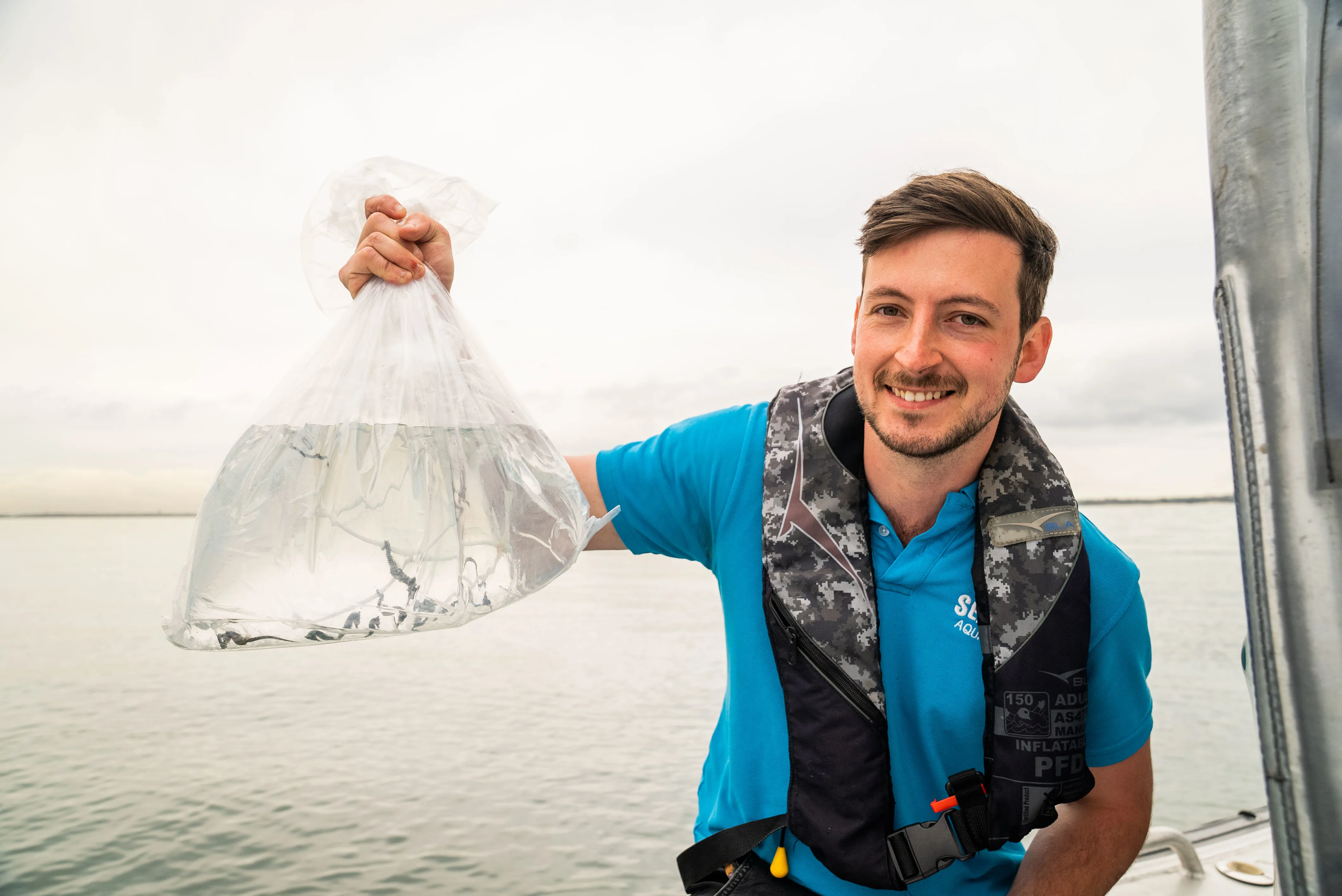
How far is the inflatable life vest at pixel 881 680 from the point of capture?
1.62 m

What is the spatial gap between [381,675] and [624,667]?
15.6 feet

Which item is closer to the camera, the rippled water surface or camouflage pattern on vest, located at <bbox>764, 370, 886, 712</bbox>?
camouflage pattern on vest, located at <bbox>764, 370, 886, 712</bbox>

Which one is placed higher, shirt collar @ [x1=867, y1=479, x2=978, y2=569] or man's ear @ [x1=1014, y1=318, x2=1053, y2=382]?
man's ear @ [x1=1014, y1=318, x2=1053, y2=382]

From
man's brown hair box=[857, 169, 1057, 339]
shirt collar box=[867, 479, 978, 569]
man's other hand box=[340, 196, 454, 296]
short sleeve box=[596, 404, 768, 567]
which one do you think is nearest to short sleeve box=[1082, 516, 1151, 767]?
shirt collar box=[867, 479, 978, 569]

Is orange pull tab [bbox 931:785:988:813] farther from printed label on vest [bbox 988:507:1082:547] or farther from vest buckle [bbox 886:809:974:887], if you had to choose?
printed label on vest [bbox 988:507:1082:547]

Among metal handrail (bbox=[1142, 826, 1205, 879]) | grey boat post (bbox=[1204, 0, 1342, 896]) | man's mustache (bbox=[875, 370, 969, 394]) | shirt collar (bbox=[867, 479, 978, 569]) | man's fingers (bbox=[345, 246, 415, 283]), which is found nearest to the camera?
grey boat post (bbox=[1204, 0, 1342, 896])

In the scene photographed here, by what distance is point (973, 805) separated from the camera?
1.63 metres

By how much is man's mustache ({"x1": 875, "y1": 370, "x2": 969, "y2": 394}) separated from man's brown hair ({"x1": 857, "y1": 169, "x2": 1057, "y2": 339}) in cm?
27

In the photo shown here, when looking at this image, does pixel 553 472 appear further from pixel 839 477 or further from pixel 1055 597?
pixel 1055 597

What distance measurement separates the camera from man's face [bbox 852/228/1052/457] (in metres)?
1.73

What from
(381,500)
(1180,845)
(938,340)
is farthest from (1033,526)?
(1180,845)

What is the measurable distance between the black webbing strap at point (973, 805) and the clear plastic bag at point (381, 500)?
0.99 metres

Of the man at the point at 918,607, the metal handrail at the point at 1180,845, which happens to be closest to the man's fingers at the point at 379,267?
the man at the point at 918,607

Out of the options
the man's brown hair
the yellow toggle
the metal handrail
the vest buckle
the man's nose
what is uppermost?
the man's brown hair
